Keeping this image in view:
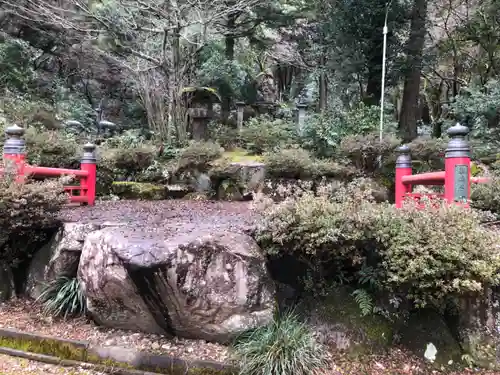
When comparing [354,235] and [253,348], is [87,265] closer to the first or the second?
[253,348]

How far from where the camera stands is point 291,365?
2486 millimetres

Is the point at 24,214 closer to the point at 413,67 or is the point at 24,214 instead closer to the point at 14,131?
the point at 14,131

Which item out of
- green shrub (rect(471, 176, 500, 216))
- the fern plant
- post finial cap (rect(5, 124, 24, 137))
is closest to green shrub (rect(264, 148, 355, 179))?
green shrub (rect(471, 176, 500, 216))

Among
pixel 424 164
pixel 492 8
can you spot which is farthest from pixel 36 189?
pixel 492 8

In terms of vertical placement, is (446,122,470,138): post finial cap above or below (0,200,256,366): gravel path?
above

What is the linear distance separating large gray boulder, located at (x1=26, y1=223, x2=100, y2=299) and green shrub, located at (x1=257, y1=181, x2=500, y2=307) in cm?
172

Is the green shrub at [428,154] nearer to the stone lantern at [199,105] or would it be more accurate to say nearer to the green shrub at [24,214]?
the stone lantern at [199,105]

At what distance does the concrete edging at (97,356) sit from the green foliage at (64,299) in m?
0.28

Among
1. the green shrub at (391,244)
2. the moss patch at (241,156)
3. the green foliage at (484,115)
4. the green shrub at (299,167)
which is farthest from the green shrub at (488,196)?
the moss patch at (241,156)

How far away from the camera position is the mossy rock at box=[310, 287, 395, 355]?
2785 mm

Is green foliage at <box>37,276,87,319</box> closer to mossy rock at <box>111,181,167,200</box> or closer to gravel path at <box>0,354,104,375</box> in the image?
gravel path at <box>0,354,104,375</box>

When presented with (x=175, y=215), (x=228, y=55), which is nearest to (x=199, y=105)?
(x=175, y=215)

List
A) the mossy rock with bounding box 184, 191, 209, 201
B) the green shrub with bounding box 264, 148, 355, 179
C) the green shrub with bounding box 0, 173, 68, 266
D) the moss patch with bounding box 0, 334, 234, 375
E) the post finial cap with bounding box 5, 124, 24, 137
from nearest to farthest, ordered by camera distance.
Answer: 1. the moss patch with bounding box 0, 334, 234, 375
2. the green shrub with bounding box 0, 173, 68, 266
3. the post finial cap with bounding box 5, 124, 24, 137
4. the green shrub with bounding box 264, 148, 355, 179
5. the mossy rock with bounding box 184, 191, 209, 201

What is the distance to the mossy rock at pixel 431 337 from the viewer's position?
2713 mm
